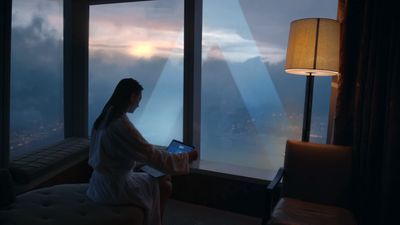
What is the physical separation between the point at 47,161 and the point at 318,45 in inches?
93.1

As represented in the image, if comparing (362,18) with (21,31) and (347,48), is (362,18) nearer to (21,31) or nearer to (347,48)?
(347,48)

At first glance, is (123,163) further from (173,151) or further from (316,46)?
(316,46)

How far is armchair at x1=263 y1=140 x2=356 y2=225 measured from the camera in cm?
215

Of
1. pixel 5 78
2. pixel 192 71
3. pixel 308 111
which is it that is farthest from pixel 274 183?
pixel 5 78

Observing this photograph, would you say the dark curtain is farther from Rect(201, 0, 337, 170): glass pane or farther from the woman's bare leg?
the woman's bare leg

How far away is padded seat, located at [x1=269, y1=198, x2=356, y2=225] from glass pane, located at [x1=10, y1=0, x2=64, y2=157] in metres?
2.60

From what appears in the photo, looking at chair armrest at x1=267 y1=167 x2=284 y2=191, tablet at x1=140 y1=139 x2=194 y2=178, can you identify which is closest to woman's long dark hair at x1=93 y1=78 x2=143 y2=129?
tablet at x1=140 y1=139 x2=194 y2=178

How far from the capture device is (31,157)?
113 inches

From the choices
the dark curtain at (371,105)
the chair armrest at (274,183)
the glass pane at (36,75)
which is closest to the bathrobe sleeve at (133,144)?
the chair armrest at (274,183)

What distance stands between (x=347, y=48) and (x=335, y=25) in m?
0.26

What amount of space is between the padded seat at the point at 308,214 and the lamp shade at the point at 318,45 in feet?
3.00

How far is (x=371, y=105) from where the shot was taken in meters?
2.22

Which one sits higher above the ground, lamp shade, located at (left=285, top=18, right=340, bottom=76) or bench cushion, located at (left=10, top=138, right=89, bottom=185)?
lamp shade, located at (left=285, top=18, right=340, bottom=76)

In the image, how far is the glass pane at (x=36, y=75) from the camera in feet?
10.4
